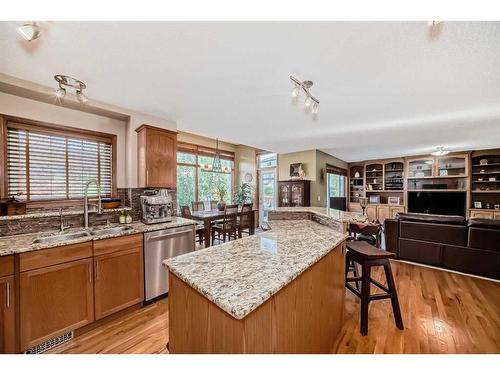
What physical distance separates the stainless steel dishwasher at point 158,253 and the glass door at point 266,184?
4.18m

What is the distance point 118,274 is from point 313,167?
15.1ft

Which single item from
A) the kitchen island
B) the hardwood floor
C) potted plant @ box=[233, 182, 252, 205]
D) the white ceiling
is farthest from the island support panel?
potted plant @ box=[233, 182, 252, 205]

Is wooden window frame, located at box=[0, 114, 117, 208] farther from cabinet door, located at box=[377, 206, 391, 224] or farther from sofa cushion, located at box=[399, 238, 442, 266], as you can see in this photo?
cabinet door, located at box=[377, 206, 391, 224]

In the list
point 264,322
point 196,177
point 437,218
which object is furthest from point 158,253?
point 437,218

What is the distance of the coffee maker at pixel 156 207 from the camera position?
8.44 ft

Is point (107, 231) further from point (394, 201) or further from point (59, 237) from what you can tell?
point (394, 201)

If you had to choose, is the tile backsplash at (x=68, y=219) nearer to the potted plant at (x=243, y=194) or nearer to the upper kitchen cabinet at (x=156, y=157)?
the upper kitchen cabinet at (x=156, y=157)

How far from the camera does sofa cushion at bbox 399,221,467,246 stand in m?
3.03

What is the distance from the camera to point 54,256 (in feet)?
5.47

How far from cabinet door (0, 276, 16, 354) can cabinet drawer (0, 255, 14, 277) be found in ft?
0.11
